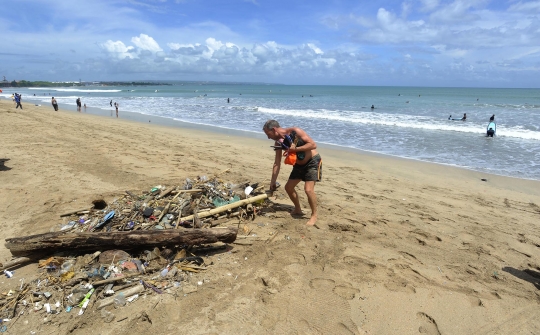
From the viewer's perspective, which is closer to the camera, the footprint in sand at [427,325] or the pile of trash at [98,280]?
the footprint in sand at [427,325]

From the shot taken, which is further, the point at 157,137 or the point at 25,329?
the point at 157,137

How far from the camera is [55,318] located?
2951 millimetres

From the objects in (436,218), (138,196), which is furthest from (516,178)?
(138,196)

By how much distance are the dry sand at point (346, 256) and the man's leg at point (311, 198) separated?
17cm

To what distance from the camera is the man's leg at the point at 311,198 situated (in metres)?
4.75

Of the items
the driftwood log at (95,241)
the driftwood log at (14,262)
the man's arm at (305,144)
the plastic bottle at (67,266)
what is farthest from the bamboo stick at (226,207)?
the driftwood log at (14,262)

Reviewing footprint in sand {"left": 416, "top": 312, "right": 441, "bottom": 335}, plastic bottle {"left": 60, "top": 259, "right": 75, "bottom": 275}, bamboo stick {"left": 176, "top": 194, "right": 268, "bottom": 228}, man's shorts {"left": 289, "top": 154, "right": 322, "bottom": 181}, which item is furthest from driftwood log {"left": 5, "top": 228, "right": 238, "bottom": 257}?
footprint in sand {"left": 416, "top": 312, "right": 441, "bottom": 335}

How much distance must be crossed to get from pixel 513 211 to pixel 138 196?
22.2 feet

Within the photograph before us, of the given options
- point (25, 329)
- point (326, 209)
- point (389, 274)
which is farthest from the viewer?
point (326, 209)

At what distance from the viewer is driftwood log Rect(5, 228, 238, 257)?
372cm

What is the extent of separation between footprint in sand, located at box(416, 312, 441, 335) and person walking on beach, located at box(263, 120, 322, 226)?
2037 mm

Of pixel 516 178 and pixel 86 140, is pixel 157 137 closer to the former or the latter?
pixel 86 140

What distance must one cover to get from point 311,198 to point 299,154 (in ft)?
2.27

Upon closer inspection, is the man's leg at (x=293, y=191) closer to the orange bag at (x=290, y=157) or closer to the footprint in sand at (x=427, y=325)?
the orange bag at (x=290, y=157)
